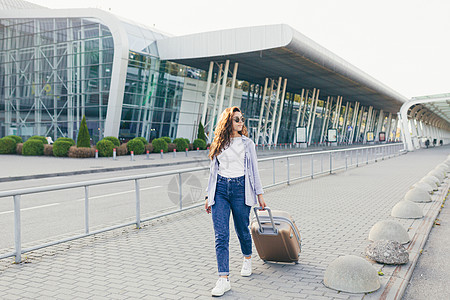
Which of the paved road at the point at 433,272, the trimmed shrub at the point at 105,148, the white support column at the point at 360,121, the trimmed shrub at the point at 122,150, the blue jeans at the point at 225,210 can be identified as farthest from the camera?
the white support column at the point at 360,121

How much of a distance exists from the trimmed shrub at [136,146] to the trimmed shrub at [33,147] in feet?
19.7

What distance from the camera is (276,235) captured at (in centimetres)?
471

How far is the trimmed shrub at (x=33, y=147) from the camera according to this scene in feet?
93.2

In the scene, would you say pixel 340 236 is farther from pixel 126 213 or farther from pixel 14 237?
pixel 14 237

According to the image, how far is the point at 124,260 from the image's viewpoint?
5.34 m

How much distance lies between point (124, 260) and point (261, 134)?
134 ft

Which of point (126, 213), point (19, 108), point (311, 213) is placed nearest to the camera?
point (126, 213)

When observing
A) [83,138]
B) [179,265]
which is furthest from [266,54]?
[179,265]

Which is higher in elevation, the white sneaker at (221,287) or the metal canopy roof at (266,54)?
the metal canopy roof at (266,54)

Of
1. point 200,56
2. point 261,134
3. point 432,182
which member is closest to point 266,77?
point 261,134

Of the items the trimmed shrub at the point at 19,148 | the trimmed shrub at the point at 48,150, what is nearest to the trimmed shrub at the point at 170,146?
the trimmed shrub at the point at 48,150

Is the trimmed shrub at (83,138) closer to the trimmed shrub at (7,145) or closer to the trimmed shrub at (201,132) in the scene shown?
the trimmed shrub at (7,145)

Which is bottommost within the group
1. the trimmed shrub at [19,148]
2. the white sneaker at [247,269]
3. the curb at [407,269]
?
the trimmed shrub at [19,148]

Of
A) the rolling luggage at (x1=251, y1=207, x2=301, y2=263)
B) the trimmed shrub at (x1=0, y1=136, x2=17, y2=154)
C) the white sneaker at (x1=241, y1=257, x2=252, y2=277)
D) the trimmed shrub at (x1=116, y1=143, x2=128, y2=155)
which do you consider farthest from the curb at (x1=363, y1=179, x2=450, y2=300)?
the trimmed shrub at (x1=0, y1=136, x2=17, y2=154)
